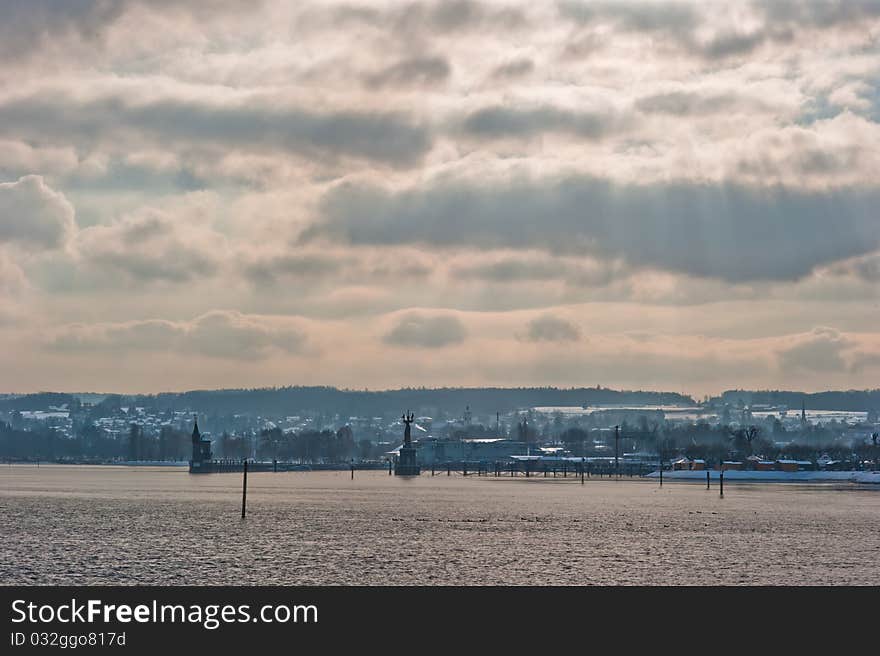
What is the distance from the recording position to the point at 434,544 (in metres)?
105

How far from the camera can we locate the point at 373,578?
80.5 metres

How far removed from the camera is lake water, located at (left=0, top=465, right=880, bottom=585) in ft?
273

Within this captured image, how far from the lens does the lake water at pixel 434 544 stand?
83.1 m

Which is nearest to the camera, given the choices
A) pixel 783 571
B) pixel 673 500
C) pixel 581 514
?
pixel 783 571
